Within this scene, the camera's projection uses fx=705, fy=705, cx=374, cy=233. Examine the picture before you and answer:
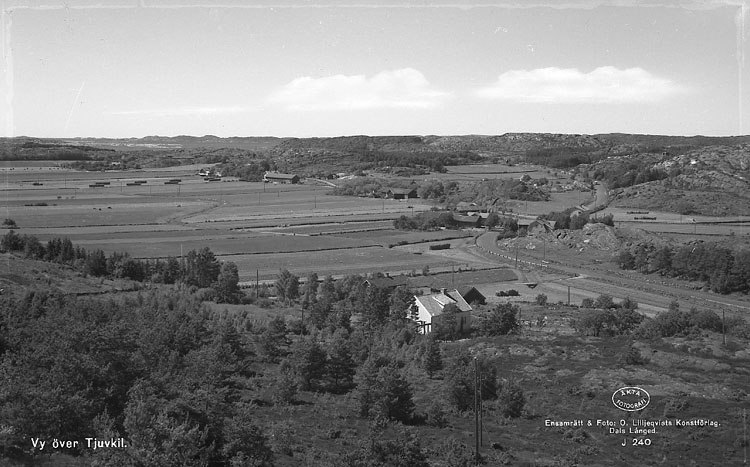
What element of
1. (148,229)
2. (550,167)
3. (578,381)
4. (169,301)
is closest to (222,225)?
(148,229)

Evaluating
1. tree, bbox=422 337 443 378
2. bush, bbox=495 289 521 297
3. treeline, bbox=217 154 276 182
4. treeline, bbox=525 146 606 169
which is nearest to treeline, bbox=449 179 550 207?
treeline, bbox=217 154 276 182

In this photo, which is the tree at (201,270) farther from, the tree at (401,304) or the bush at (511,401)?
the bush at (511,401)

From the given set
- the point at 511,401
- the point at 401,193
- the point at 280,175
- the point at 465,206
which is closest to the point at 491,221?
the point at 465,206

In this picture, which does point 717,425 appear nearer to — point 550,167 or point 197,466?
point 197,466

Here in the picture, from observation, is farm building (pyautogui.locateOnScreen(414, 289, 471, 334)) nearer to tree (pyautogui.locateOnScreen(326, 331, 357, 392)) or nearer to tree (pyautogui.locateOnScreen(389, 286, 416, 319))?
tree (pyautogui.locateOnScreen(389, 286, 416, 319))

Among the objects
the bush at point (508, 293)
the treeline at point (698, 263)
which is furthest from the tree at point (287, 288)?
the treeline at point (698, 263)

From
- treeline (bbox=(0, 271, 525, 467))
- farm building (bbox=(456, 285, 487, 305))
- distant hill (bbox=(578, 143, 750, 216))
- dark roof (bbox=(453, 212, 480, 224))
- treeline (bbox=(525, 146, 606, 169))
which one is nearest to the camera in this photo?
treeline (bbox=(0, 271, 525, 467))

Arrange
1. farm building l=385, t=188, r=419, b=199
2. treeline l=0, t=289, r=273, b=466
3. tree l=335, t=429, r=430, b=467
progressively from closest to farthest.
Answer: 1. treeline l=0, t=289, r=273, b=466
2. tree l=335, t=429, r=430, b=467
3. farm building l=385, t=188, r=419, b=199

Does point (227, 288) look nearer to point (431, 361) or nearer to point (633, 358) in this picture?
point (431, 361)
